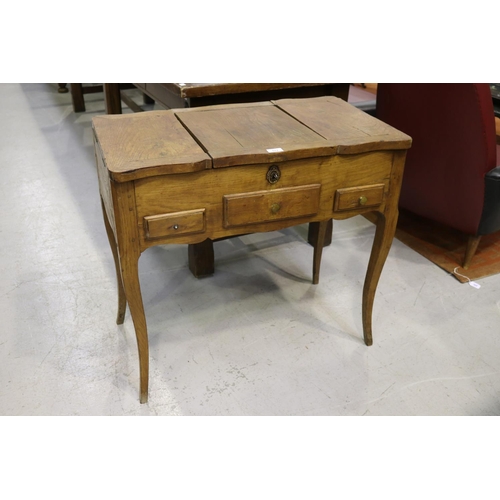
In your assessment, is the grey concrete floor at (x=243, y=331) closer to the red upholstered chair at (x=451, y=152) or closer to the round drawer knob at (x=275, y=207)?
the red upholstered chair at (x=451, y=152)

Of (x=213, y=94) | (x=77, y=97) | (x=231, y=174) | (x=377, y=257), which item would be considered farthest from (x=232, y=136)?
(x=77, y=97)

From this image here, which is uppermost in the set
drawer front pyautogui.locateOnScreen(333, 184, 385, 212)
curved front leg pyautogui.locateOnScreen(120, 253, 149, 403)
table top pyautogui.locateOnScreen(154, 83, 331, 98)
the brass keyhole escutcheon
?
table top pyautogui.locateOnScreen(154, 83, 331, 98)

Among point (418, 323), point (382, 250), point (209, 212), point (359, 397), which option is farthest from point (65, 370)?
point (418, 323)

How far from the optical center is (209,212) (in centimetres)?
166

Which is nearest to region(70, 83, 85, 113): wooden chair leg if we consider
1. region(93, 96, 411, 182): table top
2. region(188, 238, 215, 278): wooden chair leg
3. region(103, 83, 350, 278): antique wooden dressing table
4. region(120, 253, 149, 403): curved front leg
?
region(103, 83, 350, 278): antique wooden dressing table

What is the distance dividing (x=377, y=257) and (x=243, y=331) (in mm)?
621

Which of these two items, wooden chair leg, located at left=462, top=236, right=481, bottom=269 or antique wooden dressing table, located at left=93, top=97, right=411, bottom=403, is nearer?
antique wooden dressing table, located at left=93, top=97, right=411, bottom=403

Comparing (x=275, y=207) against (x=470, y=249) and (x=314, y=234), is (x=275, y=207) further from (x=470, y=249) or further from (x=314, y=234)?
(x=470, y=249)

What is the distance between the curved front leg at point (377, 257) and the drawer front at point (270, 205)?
0.31 metres

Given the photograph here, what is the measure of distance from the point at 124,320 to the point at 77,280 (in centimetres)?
40

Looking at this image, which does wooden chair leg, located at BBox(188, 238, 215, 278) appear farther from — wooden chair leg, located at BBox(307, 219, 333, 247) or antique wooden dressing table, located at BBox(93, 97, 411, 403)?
antique wooden dressing table, located at BBox(93, 97, 411, 403)

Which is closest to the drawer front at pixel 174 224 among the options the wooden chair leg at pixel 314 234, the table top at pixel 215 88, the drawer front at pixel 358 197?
the drawer front at pixel 358 197

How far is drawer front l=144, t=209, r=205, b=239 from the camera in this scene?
1.60 metres

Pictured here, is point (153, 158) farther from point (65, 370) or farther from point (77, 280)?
point (77, 280)
